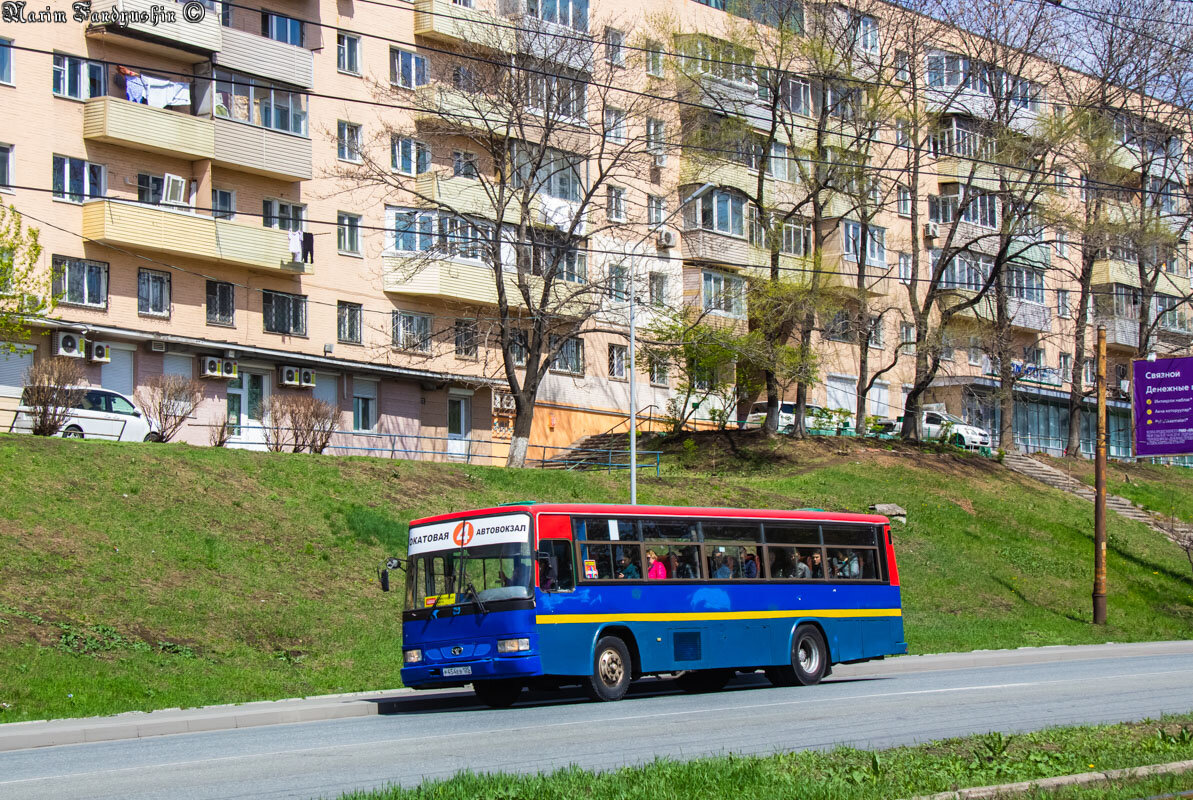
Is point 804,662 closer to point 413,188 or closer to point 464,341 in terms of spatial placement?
point 464,341

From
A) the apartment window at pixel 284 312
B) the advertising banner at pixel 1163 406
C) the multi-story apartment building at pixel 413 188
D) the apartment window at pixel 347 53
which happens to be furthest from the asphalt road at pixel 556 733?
the apartment window at pixel 347 53

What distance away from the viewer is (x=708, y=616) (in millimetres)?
20516

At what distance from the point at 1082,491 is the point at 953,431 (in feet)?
24.5

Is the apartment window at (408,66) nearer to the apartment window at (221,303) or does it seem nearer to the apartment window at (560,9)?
the apartment window at (560,9)

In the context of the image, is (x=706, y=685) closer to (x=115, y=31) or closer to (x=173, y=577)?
(x=173, y=577)

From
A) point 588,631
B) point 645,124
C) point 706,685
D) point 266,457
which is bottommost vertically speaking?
point 706,685

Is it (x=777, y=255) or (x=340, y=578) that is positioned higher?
(x=777, y=255)

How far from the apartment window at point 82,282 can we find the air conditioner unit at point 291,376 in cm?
598

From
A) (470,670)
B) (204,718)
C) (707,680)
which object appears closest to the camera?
(204,718)

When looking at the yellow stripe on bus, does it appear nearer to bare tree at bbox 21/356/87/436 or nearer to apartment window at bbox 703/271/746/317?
bare tree at bbox 21/356/87/436

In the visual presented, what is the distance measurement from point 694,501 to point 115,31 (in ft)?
68.5

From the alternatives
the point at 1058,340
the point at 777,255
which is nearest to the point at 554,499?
the point at 777,255

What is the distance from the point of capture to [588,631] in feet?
61.4

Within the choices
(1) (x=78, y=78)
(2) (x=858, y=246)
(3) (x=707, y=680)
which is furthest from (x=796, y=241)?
(3) (x=707, y=680)
